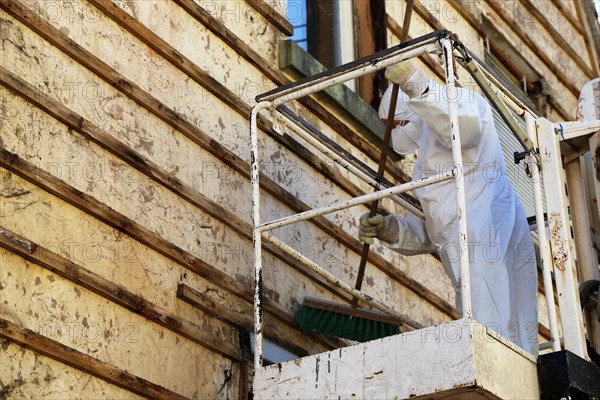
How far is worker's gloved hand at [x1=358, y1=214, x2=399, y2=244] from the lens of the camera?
7250mm

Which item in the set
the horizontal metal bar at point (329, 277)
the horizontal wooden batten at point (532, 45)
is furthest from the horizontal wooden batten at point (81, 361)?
the horizontal wooden batten at point (532, 45)

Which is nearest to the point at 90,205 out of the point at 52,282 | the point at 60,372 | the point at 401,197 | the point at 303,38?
the point at 52,282

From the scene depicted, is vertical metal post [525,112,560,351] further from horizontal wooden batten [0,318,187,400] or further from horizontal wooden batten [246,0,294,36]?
horizontal wooden batten [246,0,294,36]

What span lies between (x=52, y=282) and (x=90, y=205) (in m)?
0.48

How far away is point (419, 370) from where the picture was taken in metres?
5.58

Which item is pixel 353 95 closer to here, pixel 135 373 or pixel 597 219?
pixel 597 219

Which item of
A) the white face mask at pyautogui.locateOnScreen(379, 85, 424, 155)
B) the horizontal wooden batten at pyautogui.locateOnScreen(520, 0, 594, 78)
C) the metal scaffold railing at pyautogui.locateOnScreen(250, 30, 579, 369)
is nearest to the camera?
the metal scaffold railing at pyautogui.locateOnScreen(250, 30, 579, 369)

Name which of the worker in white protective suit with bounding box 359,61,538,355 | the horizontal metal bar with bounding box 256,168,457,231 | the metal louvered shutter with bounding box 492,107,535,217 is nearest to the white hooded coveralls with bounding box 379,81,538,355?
the worker in white protective suit with bounding box 359,61,538,355

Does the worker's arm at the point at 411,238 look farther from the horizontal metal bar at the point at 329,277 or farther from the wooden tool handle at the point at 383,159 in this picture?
the horizontal metal bar at the point at 329,277

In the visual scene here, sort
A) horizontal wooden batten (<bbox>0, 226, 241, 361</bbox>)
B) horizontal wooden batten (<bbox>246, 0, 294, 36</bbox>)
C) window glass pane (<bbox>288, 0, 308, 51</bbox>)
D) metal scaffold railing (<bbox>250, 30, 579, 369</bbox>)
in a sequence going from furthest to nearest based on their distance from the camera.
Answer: window glass pane (<bbox>288, 0, 308, 51</bbox>), horizontal wooden batten (<bbox>246, 0, 294, 36</bbox>), metal scaffold railing (<bbox>250, 30, 579, 369</bbox>), horizontal wooden batten (<bbox>0, 226, 241, 361</bbox>)

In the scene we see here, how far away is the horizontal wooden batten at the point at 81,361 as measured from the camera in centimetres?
555

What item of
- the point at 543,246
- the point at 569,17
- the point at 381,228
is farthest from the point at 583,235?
the point at 569,17

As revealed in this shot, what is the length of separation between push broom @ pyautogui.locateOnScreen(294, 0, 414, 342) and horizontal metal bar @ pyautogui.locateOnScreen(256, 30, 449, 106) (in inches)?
38.8

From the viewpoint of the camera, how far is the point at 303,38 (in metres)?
9.11
